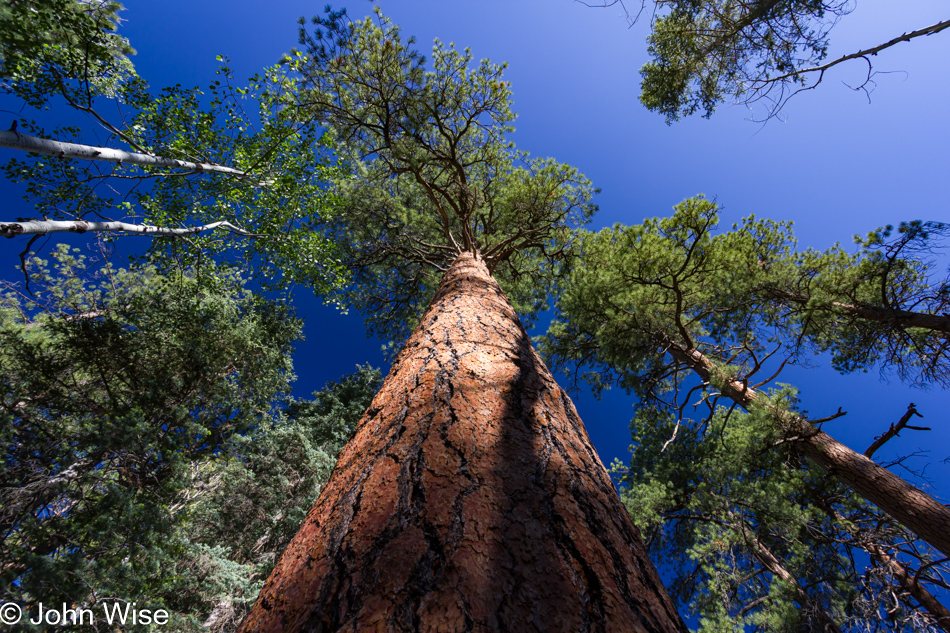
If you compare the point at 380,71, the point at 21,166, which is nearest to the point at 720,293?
the point at 380,71

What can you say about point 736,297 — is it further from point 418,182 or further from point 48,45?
point 48,45

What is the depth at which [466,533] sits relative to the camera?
3.02 ft

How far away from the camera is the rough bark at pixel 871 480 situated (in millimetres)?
3346

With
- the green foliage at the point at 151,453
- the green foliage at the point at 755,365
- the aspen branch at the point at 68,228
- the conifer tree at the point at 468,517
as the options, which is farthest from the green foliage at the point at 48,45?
the green foliage at the point at 755,365

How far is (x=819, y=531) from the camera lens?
17.1 ft

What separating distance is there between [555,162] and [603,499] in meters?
6.89

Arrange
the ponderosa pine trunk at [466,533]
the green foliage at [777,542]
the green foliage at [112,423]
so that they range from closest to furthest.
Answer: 1. the ponderosa pine trunk at [466,533]
2. the green foliage at [112,423]
3. the green foliage at [777,542]

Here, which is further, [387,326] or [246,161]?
[387,326]

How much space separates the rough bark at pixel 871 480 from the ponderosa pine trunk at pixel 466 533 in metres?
4.77

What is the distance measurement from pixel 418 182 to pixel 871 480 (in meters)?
8.45

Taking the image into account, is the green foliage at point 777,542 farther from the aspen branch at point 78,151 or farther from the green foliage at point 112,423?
the aspen branch at point 78,151

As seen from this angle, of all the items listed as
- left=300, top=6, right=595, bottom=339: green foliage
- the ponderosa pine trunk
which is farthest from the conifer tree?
left=300, top=6, right=595, bottom=339: green foliage

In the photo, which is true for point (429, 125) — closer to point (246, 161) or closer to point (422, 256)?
point (422, 256)
